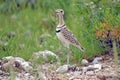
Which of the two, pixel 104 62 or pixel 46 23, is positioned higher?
pixel 104 62

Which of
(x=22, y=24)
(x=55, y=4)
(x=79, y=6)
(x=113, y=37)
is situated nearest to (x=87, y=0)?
(x=79, y=6)

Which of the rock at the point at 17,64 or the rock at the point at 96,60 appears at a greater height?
the rock at the point at 17,64

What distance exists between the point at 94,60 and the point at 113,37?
1.11 feet

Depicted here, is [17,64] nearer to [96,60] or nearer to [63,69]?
[63,69]

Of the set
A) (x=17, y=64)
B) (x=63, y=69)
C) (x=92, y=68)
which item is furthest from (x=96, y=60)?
(x=17, y=64)

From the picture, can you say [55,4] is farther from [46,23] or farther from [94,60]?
[94,60]

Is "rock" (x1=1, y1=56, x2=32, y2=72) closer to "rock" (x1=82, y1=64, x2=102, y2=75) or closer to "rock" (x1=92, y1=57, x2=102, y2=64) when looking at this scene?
"rock" (x1=82, y1=64, x2=102, y2=75)

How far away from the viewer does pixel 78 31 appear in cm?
801

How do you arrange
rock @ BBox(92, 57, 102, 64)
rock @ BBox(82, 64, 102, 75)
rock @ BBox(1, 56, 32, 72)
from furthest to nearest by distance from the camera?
rock @ BBox(92, 57, 102, 64)
rock @ BBox(1, 56, 32, 72)
rock @ BBox(82, 64, 102, 75)

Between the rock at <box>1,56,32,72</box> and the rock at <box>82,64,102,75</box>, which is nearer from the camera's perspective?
the rock at <box>82,64,102,75</box>

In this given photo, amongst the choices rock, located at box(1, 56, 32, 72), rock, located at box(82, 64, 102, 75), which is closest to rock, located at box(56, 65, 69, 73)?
rock, located at box(82, 64, 102, 75)

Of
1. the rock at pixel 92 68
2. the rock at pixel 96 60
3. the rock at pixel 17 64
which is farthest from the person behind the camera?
the rock at pixel 96 60

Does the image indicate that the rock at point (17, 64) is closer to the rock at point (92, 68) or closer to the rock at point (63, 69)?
the rock at point (63, 69)

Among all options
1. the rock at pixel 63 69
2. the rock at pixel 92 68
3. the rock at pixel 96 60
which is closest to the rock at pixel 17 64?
the rock at pixel 63 69
